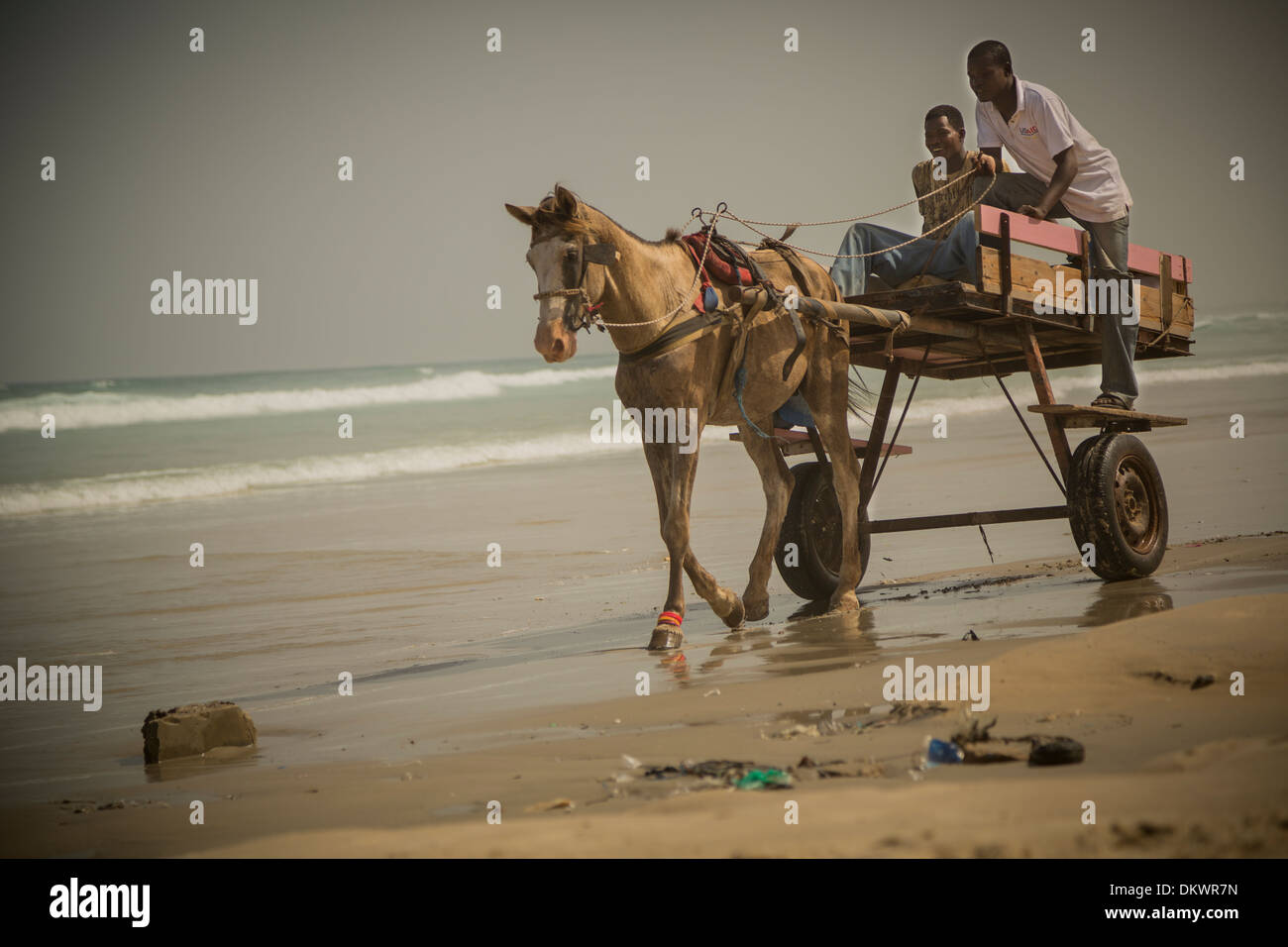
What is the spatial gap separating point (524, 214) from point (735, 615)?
275 centimetres

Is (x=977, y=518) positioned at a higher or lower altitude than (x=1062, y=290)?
lower

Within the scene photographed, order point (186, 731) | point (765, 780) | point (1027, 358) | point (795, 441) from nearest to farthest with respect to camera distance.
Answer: point (765, 780) < point (186, 731) < point (1027, 358) < point (795, 441)

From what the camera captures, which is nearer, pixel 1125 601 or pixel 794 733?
pixel 794 733

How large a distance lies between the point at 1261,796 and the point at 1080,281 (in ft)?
19.7

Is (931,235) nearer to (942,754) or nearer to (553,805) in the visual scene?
(942,754)

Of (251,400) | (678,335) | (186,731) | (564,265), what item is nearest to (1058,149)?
(678,335)

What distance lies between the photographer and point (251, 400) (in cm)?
3991

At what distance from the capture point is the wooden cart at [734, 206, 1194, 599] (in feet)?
25.8

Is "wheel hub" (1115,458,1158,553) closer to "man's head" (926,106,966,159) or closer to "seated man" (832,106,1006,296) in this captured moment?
"seated man" (832,106,1006,296)
